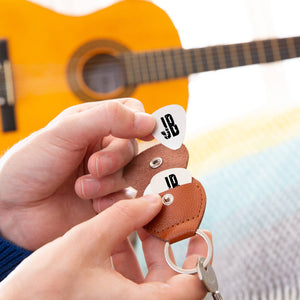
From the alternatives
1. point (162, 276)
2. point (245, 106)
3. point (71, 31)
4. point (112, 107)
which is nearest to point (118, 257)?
point (162, 276)

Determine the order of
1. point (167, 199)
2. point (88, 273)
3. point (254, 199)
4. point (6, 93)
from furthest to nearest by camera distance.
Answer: point (6, 93) → point (254, 199) → point (167, 199) → point (88, 273)

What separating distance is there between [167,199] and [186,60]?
754 millimetres

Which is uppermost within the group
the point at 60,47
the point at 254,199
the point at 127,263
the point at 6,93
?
the point at 60,47

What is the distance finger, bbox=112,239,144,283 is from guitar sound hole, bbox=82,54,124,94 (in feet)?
2.18

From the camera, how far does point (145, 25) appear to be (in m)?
1.17

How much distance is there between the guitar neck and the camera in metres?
1.11

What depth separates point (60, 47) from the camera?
1.11 meters

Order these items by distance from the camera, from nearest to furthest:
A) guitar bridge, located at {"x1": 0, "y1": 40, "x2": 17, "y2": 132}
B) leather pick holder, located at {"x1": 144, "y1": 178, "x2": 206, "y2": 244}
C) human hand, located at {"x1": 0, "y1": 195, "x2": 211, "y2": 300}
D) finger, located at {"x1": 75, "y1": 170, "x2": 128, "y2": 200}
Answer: human hand, located at {"x1": 0, "y1": 195, "x2": 211, "y2": 300} → leather pick holder, located at {"x1": 144, "y1": 178, "x2": 206, "y2": 244} → finger, located at {"x1": 75, "y1": 170, "x2": 128, "y2": 200} → guitar bridge, located at {"x1": 0, "y1": 40, "x2": 17, "y2": 132}

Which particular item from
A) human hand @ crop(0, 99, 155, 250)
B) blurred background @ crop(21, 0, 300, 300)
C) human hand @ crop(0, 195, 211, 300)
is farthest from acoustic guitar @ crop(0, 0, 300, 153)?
human hand @ crop(0, 195, 211, 300)

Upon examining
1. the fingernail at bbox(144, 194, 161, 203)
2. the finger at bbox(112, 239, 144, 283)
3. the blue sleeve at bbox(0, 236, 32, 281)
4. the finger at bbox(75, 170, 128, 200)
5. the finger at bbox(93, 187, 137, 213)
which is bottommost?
the finger at bbox(112, 239, 144, 283)

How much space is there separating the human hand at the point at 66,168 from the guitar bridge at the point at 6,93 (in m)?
0.51

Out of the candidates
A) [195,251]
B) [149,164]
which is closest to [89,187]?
[149,164]

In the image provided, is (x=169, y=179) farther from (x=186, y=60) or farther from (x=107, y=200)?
(x=186, y=60)

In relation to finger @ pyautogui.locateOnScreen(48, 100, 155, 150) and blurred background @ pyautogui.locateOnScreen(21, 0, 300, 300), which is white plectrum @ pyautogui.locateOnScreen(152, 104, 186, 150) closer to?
finger @ pyautogui.locateOnScreen(48, 100, 155, 150)
